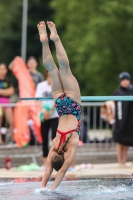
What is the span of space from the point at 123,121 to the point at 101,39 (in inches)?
979

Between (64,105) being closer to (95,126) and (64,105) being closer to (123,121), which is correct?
(123,121)

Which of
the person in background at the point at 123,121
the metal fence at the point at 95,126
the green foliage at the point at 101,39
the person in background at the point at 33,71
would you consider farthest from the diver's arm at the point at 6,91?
the green foliage at the point at 101,39

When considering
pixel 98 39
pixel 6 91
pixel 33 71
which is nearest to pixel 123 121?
pixel 6 91

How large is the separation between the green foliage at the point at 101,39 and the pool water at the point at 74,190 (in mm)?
24234

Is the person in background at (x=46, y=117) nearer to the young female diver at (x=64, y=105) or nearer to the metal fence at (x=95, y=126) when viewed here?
the metal fence at (x=95, y=126)

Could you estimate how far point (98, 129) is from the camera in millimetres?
18016

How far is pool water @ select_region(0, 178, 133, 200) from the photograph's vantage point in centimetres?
955

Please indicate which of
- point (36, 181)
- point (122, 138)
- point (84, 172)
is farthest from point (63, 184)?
point (122, 138)

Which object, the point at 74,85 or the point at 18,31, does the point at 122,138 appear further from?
the point at 18,31

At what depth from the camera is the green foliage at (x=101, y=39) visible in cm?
3809

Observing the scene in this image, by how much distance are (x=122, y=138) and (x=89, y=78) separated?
2967cm

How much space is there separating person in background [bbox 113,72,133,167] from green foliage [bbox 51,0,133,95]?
20.2 m

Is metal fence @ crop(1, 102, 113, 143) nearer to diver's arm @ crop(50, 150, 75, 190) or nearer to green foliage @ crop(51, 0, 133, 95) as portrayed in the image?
diver's arm @ crop(50, 150, 75, 190)

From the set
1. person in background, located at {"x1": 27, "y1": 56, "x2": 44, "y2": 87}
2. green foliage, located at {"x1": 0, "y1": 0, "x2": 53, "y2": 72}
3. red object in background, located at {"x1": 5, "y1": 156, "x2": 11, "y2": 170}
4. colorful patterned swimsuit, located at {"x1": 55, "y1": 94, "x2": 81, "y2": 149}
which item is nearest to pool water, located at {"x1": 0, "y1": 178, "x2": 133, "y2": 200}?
colorful patterned swimsuit, located at {"x1": 55, "y1": 94, "x2": 81, "y2": 149}
